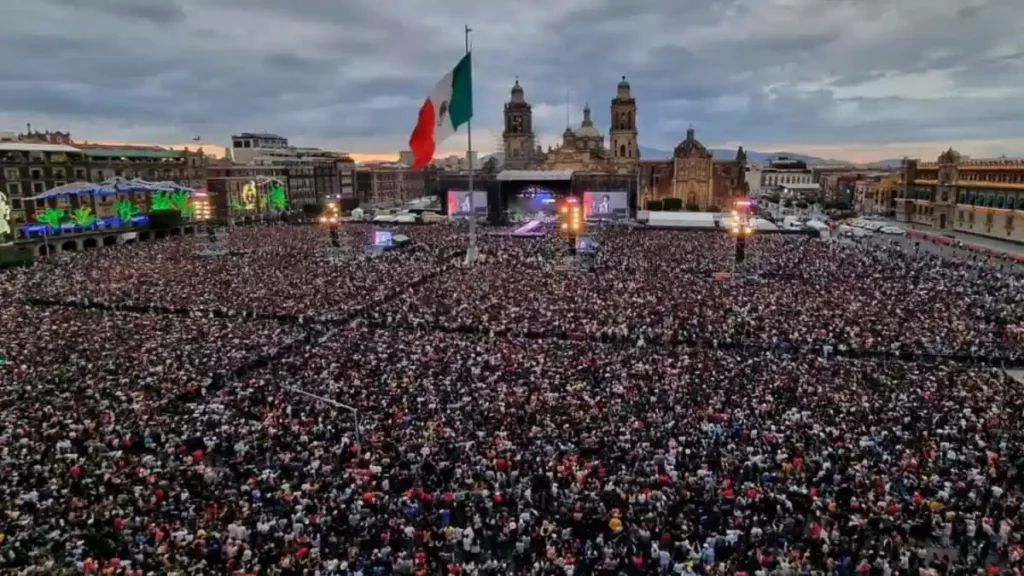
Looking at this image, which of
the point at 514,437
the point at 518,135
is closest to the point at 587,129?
the point at 518,135

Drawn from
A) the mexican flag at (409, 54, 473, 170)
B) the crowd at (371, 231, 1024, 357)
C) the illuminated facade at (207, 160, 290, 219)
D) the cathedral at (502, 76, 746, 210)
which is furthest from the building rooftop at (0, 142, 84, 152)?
the cathedral at (502, 76, 746, 210)

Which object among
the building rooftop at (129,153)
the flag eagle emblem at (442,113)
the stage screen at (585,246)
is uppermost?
the building rooftop at (129,153)

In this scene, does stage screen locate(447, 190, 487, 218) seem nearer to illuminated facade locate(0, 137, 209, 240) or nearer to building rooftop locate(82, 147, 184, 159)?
illuminated facade locate(0, 137, 209, 240)

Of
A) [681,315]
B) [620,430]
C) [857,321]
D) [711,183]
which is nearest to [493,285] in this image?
[681,315]

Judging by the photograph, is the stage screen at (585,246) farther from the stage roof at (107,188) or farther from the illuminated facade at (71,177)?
the illuminated facade at (71,177)

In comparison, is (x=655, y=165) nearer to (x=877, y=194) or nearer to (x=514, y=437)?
(x=877, y=194)

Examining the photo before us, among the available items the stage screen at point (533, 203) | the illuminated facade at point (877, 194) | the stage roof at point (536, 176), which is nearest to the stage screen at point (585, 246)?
the stage screen at point (533, 203)
